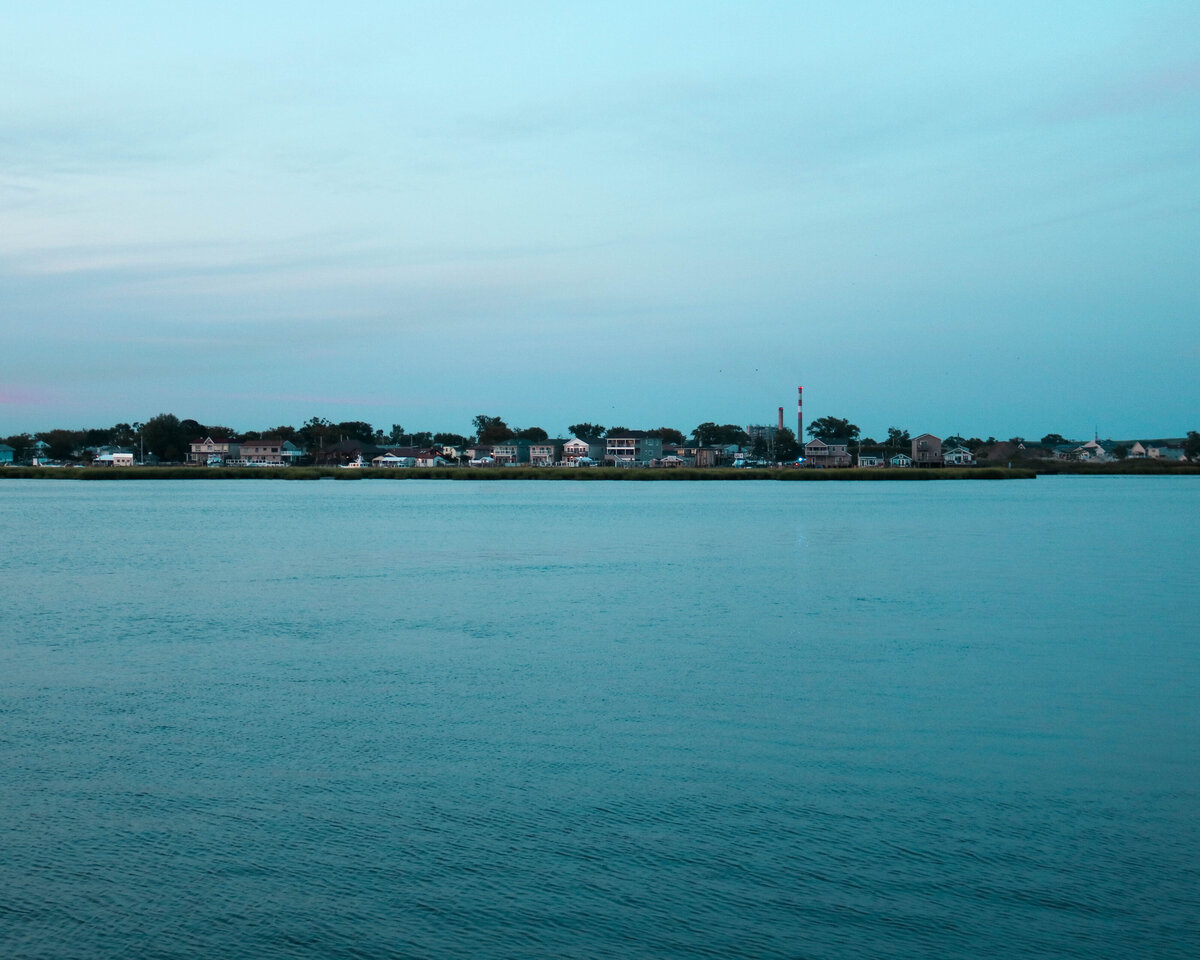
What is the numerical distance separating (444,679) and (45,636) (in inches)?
247

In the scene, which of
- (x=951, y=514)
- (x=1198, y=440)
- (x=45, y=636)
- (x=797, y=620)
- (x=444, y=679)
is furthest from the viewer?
(x=1198, y=440)

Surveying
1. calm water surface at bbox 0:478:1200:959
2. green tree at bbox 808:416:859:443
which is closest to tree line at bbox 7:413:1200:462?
green tree at bbox 808:416:859:443

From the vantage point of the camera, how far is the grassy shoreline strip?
101m

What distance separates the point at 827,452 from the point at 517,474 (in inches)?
1886

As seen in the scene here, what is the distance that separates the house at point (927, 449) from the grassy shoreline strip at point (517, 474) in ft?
90.4

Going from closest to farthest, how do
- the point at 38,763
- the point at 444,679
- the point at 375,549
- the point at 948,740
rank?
the point at 38,763, the point at 948,740, the point at 444,679, the point at 375,549

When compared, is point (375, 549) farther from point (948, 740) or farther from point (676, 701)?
point (948, 740)

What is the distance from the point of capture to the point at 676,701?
10.8 metres

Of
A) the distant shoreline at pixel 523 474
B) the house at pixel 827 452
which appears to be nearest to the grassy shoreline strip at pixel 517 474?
the distant shoreline at pixel 523 474

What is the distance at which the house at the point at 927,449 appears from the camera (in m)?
136

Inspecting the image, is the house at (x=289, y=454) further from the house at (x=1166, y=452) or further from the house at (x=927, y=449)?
the house at (x=1166, y=452)

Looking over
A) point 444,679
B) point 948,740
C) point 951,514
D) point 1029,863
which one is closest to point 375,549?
point 444,679

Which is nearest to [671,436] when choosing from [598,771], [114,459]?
[114,459]

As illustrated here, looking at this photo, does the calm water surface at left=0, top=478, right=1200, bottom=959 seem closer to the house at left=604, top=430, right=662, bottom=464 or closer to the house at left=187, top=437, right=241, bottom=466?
the house at left=604, top=430, right=662, bottom=464
